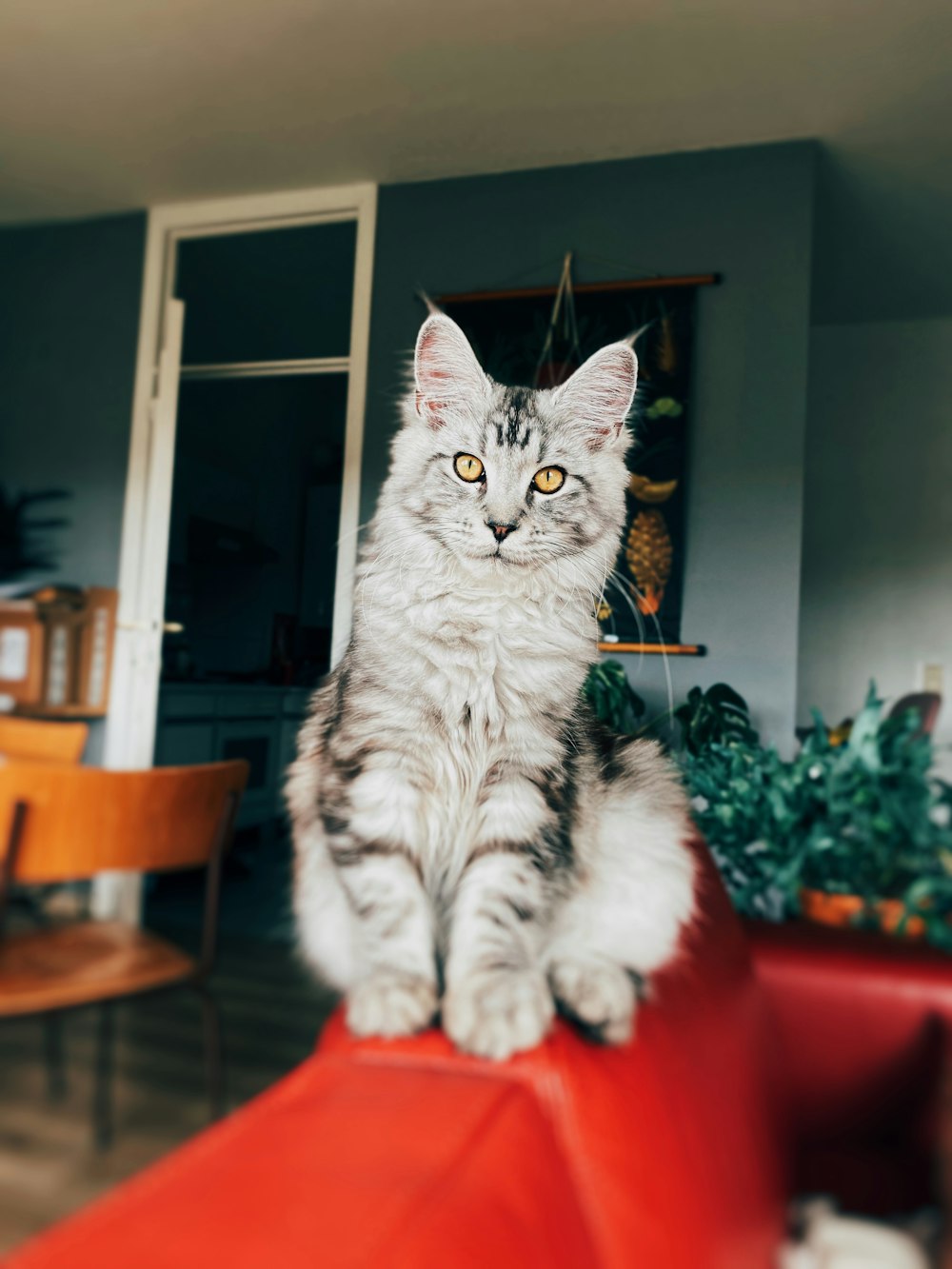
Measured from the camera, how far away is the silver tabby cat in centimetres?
52

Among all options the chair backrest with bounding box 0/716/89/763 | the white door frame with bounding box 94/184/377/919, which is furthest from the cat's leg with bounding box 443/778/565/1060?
the white door frame with bounding box 94/184/377/919

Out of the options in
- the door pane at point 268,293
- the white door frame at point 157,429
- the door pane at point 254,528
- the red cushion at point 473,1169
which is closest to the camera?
the red cushion at point 473,1169

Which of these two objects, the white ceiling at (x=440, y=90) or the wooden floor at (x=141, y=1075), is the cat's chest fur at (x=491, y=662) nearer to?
the wooden floor at (x=141, y=1075)

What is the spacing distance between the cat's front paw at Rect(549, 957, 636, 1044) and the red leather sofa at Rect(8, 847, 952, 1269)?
1 cm

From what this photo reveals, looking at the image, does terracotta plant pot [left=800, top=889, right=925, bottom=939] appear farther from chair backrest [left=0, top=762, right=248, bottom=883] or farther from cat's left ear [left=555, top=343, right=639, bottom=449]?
chair backrest [left=0, top=762, right=248, bottom=883]

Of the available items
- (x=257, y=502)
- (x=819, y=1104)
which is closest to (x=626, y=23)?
(x=257, y=502)

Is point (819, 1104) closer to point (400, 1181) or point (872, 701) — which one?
point (872, 701)

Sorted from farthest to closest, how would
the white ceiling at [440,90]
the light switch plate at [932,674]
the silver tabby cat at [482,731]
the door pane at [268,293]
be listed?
the light switch plate at [932,674] < the door pane at [268,293] < the white ceiling at [440,90] < the silver tabby cat at [482,731]

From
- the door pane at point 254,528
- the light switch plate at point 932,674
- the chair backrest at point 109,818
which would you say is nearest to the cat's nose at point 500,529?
the chair backrest at point 109,818

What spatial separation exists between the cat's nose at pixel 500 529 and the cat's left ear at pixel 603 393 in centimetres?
10

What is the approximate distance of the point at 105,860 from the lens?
0.78m

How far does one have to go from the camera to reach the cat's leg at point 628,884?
552mm

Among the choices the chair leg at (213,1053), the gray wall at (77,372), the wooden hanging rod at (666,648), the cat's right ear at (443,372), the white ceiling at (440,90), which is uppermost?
the white ceiling at (440,90)

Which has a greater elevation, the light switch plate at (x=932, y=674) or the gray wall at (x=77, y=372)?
the gray wall at (x=77, y=372)
